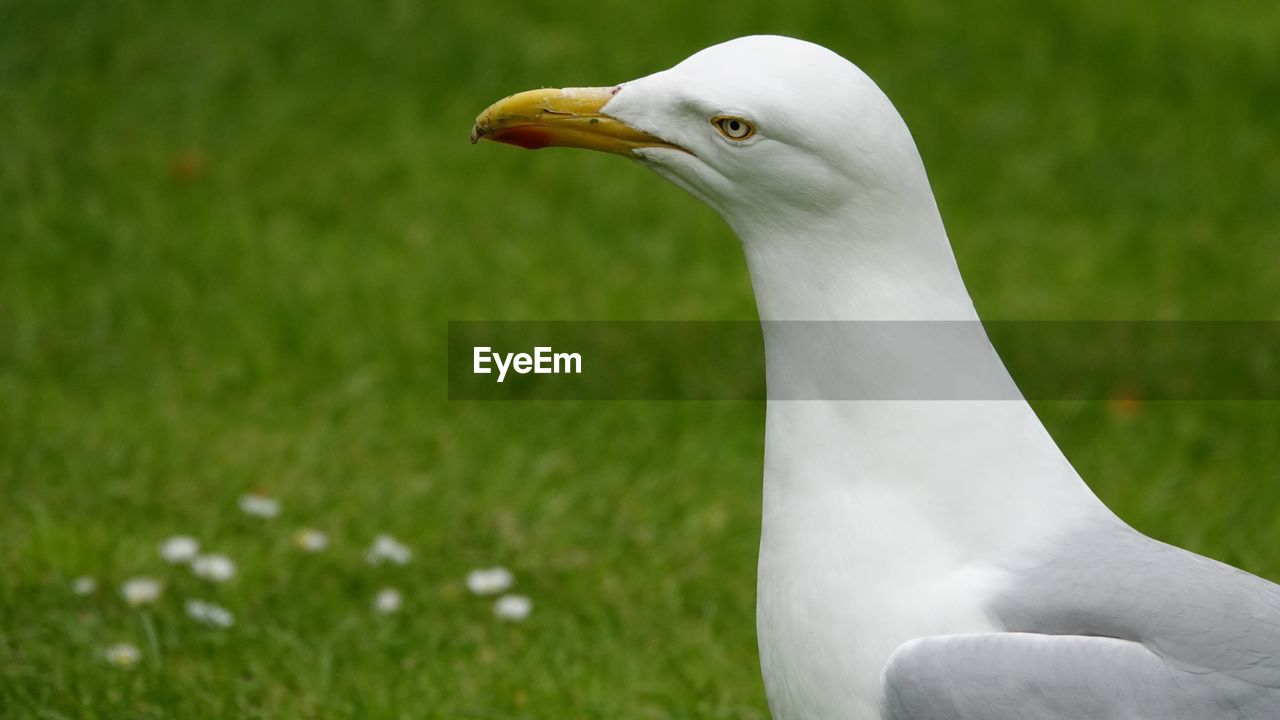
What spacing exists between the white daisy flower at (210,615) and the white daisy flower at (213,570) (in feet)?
0.60

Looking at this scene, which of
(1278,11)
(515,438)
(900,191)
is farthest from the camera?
(1278,11)

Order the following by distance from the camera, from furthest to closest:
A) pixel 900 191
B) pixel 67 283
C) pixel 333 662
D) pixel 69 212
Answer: pixel 69 212
pixel 67 283
pixel 333 662
pixel 900 191

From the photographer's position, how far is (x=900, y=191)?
2682mm

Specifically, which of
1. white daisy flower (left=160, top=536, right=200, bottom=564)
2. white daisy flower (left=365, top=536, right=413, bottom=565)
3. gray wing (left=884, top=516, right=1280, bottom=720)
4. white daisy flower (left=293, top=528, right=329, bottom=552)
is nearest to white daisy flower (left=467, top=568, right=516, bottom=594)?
white daisy flower (left=365, top=536, right=413, bottom=565)

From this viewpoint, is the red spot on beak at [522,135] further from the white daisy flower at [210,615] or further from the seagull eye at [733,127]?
the white daisy flower at [210,615]

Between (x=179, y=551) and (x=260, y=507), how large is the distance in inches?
14.1

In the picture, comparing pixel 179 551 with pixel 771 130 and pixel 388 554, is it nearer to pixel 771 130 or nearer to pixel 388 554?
pixel 388 554

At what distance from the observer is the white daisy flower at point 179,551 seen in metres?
4.56

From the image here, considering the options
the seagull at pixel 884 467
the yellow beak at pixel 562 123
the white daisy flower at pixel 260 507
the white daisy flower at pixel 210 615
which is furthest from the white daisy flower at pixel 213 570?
the seagull at pixel 884 467

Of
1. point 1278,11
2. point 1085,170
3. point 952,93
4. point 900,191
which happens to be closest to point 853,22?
point 952,93

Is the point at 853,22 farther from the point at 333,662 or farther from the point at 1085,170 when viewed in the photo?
the point at 333,662

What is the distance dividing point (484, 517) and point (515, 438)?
2.26ft

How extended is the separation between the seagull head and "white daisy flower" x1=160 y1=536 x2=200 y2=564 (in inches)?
91.4

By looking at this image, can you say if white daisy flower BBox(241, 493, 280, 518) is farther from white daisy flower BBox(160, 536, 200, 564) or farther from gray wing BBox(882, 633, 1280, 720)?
gray wing BBox(882, 633, 1280, 720)
